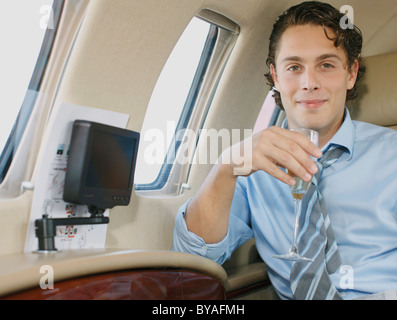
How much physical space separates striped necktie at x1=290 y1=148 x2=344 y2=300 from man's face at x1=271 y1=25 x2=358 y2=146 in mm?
367

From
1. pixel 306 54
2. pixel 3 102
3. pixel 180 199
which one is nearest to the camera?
pixel 3 102

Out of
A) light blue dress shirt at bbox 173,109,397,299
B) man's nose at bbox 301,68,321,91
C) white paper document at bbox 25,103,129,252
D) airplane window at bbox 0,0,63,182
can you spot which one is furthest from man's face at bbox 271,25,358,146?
airplane window at bbox 0,0,63,182

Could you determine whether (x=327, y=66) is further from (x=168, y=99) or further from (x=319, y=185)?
(x=168, y=99)

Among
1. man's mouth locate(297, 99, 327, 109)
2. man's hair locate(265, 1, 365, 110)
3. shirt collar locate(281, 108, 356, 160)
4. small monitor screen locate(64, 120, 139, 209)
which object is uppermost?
man's hair locate(265, 1, 365, 110)

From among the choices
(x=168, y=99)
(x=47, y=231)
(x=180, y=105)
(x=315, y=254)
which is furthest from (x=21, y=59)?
(x=315, y=254)

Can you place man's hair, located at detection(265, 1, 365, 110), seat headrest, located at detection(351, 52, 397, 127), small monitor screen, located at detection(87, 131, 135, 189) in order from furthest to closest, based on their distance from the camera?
seat headrest, located at detection(351, 52, 397, 127)
man's hair, located at detection(265, 1, 365, 110)
small monitor screen, located at detection(87, 131, 135, 189)

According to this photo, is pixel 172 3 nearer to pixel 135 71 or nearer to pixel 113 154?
pixel 135 71

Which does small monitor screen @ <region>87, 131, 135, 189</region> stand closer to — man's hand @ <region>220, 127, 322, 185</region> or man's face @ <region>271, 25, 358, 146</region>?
Answer: man's hand @ <region>220, 127, 322, 185</region>

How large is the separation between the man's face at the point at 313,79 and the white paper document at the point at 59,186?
0.88m

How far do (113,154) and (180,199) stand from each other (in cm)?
63

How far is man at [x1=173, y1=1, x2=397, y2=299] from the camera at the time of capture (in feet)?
5.77

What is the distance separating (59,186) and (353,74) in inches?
60.0
